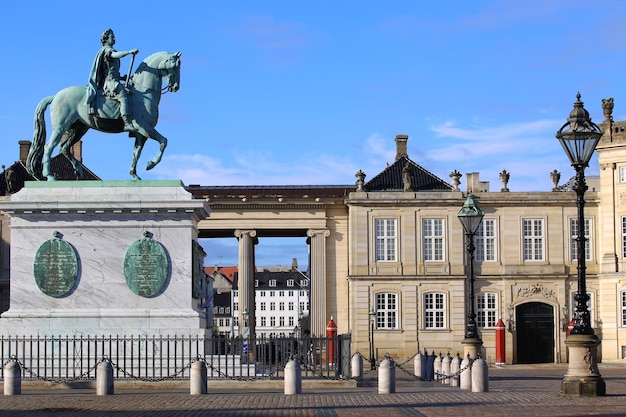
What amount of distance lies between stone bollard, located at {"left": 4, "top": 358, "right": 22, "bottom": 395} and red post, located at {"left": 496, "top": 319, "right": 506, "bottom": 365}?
37326 mm

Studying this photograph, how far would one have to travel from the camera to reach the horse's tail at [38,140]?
102ft

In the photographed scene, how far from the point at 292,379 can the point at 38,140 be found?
9.80 m

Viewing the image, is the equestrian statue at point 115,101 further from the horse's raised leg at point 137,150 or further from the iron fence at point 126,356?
the iron fence at point 126,356

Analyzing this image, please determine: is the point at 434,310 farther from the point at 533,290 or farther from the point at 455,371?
the point at 455,371

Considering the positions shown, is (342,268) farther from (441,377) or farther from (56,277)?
(56,277)

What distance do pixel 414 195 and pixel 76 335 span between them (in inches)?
1413

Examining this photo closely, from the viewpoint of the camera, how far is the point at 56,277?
29.1 m

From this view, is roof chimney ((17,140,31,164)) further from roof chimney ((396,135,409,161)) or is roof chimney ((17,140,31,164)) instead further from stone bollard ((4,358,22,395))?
stone bollard ((4,358,22,395))

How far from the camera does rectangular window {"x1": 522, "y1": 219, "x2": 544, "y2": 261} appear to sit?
63.3 metres

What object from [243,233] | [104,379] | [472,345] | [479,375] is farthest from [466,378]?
[243,233]

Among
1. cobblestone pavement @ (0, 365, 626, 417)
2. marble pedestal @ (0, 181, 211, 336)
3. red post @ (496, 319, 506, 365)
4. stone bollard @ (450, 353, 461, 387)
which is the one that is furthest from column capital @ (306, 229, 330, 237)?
cobblestone pavement @ (0, 365, 626, 417)

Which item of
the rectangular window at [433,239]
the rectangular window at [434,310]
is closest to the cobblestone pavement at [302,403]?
the rectangular window at [434,310]

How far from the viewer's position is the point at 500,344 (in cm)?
6072

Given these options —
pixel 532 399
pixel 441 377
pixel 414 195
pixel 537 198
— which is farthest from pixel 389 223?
pixel 532 399
